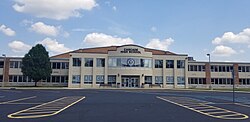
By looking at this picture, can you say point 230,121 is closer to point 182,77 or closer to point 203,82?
point 182,77

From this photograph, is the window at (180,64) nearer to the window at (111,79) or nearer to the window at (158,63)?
the window at (158,63)

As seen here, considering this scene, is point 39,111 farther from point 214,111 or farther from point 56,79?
point 56,79

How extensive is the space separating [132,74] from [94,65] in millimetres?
7558

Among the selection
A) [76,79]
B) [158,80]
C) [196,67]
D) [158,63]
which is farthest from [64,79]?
[196,67]

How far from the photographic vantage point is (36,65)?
2122 inches

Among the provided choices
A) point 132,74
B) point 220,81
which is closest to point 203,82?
point 220,81

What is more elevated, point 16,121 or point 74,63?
point 74,63

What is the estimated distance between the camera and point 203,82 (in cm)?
6262

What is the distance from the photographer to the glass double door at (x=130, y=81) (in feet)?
182

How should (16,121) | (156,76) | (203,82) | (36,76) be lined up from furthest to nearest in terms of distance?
(203,82) < (156,76) < (36,76) < (16,121)

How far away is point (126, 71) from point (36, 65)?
17.0 metres

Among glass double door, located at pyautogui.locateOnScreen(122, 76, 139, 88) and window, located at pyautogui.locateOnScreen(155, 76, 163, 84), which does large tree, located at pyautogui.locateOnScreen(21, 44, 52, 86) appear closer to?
glass double door, located at pyautogui.locateOnScreen(122, 76, 139, 88)

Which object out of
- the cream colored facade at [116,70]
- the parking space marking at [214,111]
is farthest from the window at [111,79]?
the parking space marking at [214,111]

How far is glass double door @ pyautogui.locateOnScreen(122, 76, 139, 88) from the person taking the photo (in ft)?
182
